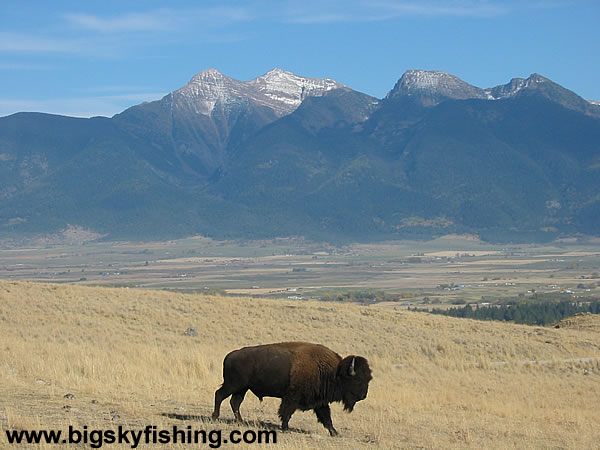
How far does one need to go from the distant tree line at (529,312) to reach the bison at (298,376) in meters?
50.4

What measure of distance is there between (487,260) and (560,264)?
20.0 meters

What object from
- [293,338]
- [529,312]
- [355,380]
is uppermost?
[355,380]

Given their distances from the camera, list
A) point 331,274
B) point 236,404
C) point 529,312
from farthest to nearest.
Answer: point 331,274, point 529,312, point 236,404

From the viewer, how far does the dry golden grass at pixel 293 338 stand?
14.2m

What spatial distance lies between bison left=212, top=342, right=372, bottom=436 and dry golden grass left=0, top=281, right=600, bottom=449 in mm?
541

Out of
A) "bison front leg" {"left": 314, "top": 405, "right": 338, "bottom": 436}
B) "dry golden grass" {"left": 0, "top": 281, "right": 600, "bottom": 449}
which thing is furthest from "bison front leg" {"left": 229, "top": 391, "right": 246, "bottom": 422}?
"bison front leg" {"left": 314, "top": 405, "right": 338, "bottom": 436}

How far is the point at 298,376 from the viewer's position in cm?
1309

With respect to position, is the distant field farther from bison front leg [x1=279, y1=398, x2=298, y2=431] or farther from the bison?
bison front leg [x1=279, y1=398, x2=298, y2=431]

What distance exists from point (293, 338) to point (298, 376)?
19349 millimetres

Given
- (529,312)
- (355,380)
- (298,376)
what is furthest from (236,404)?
(529,312)

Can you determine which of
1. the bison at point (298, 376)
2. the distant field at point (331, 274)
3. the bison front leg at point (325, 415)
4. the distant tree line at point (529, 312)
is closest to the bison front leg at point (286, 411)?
the bison at point (298, 376)

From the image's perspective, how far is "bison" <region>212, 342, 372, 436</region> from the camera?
13117 millimetres

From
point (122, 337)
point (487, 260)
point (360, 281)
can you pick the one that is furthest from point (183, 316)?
point (487, 260)

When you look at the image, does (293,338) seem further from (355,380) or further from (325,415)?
(355,380)
